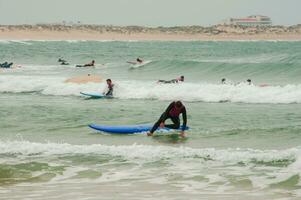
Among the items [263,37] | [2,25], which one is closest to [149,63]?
[263,37]

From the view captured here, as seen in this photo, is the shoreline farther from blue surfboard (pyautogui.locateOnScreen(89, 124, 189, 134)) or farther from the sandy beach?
blue surfboard (pyautogui.locateOnScreen(89, 124, 189, 134))

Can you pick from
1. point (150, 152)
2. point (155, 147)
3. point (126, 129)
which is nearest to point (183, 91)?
point (126, 129)

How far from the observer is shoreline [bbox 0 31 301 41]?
12318 cm

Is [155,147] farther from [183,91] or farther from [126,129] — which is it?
[183,91]

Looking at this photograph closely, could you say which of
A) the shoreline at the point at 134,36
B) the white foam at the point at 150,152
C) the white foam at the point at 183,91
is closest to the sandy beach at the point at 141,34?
the shoreline at the point at 134,36

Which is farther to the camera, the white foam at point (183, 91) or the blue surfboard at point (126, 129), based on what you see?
the white foam at point (183, 91)

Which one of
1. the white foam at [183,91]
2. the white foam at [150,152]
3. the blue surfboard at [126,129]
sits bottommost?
the white foam at [150,152]

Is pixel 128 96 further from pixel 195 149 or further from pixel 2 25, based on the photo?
pixel 2 25

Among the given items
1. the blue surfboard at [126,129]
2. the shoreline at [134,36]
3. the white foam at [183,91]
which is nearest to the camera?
the blue surfboard at [126,129]

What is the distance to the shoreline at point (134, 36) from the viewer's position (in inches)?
4849

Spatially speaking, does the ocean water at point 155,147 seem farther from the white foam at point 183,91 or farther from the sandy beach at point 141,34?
the sandy beach at point 141,34

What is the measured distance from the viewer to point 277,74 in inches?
1339

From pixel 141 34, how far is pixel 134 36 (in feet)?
12.6

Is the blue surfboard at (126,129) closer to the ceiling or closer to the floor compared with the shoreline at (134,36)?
closer to the floor
